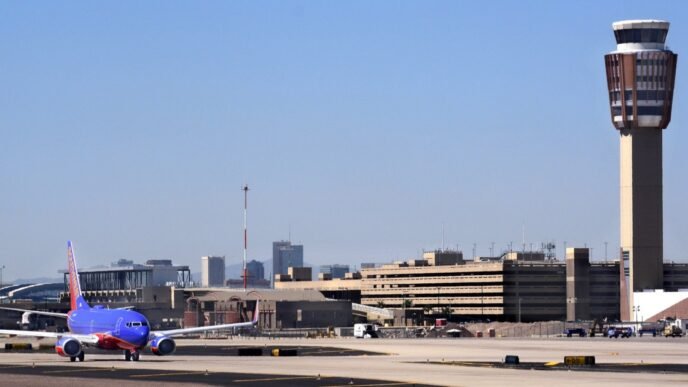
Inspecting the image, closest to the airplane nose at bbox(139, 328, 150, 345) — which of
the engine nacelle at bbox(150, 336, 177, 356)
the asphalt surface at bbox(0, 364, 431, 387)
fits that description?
the engine nacelle at bbox(150, 336, 177, 356)

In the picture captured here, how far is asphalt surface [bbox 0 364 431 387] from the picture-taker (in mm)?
78312

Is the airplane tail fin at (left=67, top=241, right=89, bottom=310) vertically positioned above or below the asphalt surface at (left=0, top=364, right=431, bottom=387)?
above

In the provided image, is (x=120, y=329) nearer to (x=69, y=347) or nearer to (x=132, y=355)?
(x=132, y=355)

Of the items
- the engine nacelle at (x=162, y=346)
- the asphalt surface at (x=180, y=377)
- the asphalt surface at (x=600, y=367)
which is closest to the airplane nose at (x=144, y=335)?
the engine nacelle at (x=162, y=346)

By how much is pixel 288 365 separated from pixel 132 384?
23.6 meters

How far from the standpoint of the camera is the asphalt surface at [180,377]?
257ft

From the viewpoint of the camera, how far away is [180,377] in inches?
3324

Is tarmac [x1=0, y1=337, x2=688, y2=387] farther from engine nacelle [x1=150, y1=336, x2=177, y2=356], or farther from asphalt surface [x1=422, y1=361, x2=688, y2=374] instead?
engine nacelle [x1=150, y1=336, x2=177, y2=356]

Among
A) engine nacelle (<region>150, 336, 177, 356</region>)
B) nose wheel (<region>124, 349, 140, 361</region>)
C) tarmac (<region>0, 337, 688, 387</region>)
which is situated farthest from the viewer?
engine nacelle (<region>150, 336, 177, 356</region>)

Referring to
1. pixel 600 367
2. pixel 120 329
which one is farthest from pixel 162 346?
pixel 600 367

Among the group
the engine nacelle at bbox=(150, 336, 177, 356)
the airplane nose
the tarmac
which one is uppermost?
the airplane nose

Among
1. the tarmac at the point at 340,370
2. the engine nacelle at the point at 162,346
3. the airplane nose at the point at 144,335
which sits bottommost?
the tarmac at the point at 340,370

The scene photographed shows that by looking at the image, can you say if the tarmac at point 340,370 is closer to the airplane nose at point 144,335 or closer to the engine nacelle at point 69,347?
the engine nacelle at point 69,347

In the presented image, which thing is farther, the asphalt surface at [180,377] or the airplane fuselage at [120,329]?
the airplane fuselage at [120,329]
